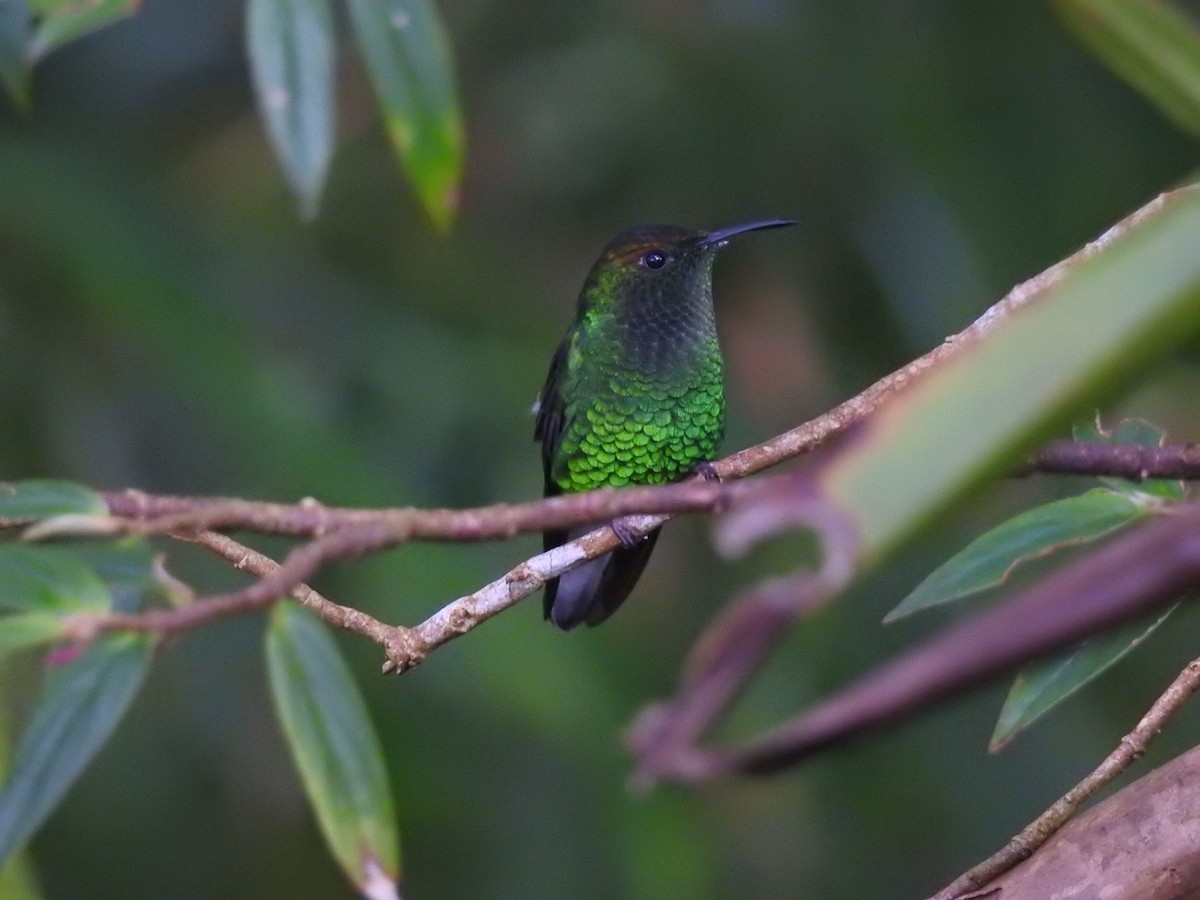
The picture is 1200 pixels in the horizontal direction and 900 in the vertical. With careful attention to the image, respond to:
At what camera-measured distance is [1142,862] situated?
1.52 metres

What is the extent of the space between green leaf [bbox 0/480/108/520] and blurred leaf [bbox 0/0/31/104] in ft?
2.88

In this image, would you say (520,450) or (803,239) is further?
(803,239)

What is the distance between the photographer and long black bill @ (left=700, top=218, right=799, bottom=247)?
9.67 ft

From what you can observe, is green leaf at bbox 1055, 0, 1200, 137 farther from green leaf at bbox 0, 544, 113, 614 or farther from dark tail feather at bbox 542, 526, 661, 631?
dark tail feather at bbox 542, 526, 661, 631

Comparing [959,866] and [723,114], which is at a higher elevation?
[723,114]

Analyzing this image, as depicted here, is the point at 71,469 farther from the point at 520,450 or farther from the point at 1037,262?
the point at 1037,262

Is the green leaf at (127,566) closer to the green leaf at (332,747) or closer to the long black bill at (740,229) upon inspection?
the green leaf at (332,747)

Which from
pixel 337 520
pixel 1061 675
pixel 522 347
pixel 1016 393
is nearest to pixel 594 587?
pixel 522 347

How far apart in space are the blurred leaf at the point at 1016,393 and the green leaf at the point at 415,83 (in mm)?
945

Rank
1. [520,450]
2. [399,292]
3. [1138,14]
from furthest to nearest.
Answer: [399,292] < [520,450] < [1138,14]

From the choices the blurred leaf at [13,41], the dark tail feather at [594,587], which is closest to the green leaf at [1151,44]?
the blurred leaf at [13,41]

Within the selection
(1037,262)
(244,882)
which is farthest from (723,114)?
(244,882)

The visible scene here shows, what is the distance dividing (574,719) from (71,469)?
1.22 metres

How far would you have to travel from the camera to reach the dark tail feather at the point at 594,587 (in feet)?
9.86
